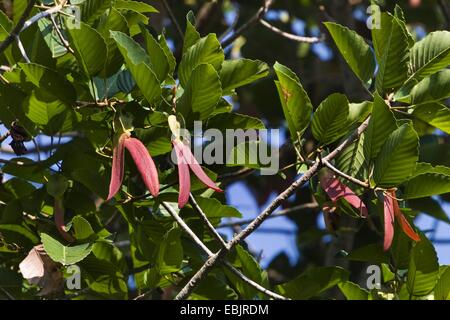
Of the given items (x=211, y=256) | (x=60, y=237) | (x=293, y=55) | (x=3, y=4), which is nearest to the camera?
(x=211, y=256)

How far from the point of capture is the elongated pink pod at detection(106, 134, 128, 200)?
1.58 metres

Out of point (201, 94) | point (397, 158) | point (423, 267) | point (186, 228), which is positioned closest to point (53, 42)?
point (201, 94)

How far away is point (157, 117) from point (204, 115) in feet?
0.28

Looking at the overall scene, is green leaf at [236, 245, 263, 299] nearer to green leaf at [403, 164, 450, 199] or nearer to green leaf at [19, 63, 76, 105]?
green leaf at [403, 164, 450, 199]

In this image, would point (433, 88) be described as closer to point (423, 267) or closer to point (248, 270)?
point (423, 267)

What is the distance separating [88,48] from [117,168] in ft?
0.80

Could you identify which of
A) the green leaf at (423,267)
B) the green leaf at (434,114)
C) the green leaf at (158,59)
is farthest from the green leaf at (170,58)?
the green leaf at (423,267)

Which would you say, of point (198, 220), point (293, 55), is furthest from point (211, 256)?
point (293, 55)

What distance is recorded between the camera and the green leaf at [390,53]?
5.60 feet

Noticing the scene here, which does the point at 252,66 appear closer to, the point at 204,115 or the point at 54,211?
the point at 204,115

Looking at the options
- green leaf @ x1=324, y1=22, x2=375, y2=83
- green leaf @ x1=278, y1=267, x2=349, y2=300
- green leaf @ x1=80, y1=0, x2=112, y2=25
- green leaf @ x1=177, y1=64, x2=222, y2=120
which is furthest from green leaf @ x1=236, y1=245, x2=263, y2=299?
green leaf @ x1=80, y1=0, x2=112, y2=25

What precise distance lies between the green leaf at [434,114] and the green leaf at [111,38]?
0.53 metres

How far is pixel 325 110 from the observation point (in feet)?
5.75
